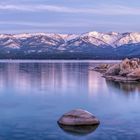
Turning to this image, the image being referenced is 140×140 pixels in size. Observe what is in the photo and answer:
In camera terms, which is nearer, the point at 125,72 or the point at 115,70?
the point at 125,72

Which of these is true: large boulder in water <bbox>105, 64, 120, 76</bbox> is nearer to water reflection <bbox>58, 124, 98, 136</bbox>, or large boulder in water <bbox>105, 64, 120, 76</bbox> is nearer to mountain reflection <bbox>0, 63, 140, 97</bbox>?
mountain reflection <bbox>0, 63, 140, 97</bbox>

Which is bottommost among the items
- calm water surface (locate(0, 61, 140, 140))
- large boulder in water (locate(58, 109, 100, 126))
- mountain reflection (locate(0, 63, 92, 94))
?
mountain reflection (locate(0, 63, 92, 94))

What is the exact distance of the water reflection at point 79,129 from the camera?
22156 millimetres

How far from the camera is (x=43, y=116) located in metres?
27.1

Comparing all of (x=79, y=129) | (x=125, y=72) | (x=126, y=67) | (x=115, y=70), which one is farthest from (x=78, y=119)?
(x=115, y=70)

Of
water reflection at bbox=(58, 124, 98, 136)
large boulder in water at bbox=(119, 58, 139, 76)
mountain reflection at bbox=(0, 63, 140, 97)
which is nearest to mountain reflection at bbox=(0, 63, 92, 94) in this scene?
mountain reflection at bbox=(0, 63, 140, 97)

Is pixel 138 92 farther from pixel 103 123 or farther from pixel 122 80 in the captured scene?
pixel 103 123

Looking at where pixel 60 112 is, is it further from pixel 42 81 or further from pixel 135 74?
pixel 135 74

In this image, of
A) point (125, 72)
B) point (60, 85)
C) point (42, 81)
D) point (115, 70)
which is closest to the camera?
point (60, 85)

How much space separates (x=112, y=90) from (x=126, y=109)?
1477 cm

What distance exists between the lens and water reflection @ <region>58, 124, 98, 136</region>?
22.2 metres

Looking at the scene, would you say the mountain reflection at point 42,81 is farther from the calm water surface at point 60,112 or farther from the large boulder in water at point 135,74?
the large boulder in water at point 135,74

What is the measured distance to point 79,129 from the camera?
901 inches

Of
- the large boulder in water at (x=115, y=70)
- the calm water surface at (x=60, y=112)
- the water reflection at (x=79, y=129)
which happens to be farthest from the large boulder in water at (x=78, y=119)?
the large boulder in water at (x=115, y=70)
